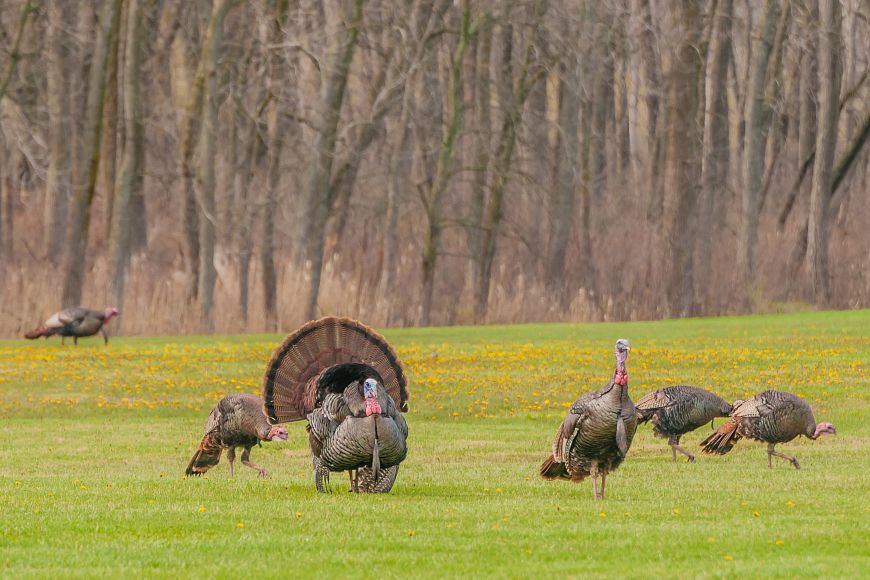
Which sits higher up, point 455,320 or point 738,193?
point 738,193

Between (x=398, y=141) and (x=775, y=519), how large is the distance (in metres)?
36.8

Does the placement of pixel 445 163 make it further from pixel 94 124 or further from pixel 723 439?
pixel 723 439

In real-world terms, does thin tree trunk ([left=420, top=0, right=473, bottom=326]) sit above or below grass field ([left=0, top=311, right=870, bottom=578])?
above

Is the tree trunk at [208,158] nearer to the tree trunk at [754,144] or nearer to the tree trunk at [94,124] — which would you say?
the tree trunk at [94,124]

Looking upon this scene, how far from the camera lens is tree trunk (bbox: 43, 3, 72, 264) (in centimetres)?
4612

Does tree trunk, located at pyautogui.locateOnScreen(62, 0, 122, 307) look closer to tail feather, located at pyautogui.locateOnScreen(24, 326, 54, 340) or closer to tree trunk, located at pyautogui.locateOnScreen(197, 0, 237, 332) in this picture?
tree trunk, located at pyautogui.locateOnScreen(197, 0, 237, 332)

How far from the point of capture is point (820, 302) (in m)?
44.8

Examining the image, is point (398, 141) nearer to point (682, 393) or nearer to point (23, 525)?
point (682, 393)

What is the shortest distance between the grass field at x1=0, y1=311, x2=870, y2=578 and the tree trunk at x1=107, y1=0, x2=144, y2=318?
26.6 feet

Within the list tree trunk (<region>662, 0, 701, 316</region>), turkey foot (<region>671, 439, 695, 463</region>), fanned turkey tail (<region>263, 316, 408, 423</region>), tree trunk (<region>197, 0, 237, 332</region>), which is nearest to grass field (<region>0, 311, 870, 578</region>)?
turkey foot (<region>671, 439, 695, 463</region>)

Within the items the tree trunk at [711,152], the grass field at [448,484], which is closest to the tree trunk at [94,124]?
the grass field at [448,484]

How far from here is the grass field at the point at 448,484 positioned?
1043cm

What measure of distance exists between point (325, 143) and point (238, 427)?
2951cm

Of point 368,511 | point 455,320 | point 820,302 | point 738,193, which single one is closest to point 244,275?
point 455,320
